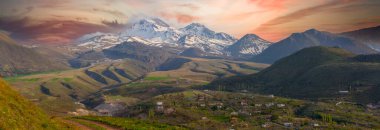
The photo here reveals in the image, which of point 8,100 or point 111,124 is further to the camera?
point 111,124

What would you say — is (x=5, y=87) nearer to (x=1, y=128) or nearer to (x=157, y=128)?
(x=1, y=128)

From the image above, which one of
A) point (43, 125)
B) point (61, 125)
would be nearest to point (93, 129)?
point (61, 125)

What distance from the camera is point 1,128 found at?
43062mm

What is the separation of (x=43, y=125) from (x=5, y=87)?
10064 mm

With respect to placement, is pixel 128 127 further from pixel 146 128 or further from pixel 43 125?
pixel 43 125

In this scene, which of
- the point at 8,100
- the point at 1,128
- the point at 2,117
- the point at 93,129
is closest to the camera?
the point at 1,128

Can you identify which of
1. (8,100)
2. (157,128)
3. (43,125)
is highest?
(8,100)

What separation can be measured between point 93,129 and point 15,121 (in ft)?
104

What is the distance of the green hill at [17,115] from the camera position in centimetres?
4647

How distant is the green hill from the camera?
46.5m

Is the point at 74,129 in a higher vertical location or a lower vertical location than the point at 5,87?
lower

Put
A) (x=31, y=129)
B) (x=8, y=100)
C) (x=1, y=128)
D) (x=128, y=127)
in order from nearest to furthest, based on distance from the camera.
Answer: (x=1, y=128)
(x=31, y=129)
(x=8, y=100)
(x=128, y=127)

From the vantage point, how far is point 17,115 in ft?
169

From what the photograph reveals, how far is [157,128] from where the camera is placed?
9050cm
